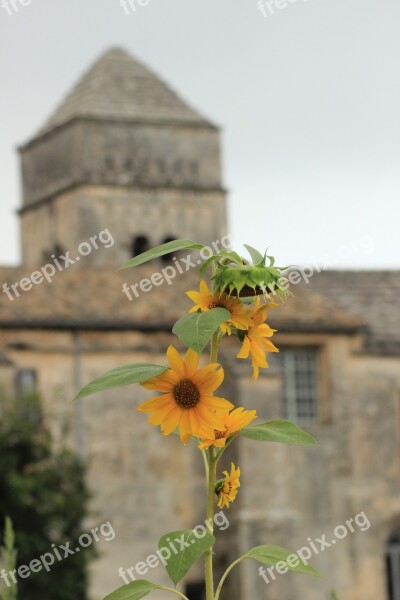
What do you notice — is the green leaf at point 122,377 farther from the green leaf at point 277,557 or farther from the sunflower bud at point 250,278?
the green leaf at point 277,557

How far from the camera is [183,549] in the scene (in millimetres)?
2844

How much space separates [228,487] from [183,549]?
0.34 meters

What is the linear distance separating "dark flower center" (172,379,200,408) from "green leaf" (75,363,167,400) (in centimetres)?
6

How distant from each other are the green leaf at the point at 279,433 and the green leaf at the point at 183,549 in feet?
0.78

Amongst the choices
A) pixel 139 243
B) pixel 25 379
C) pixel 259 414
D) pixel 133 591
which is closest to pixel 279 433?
pixel 133 591

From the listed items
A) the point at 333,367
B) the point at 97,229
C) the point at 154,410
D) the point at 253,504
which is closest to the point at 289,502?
the point at 253,504

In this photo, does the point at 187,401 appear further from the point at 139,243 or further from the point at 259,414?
the point at 139,243

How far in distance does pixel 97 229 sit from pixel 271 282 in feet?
Answer: 120

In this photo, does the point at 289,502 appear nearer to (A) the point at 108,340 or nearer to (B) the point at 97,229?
(A) the point at 108,340

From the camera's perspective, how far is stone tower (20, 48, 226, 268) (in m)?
40.0

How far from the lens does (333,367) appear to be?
30734 millimetres

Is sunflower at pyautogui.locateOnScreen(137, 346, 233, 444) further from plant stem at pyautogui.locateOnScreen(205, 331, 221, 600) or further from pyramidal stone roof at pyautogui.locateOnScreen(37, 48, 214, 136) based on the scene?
pyramidal stone roof at pyautogui.locateOnScreen(37, 48, 214, 136)

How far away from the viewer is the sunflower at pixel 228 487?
10.2 ft

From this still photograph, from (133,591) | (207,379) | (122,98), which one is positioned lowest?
(133,591)
